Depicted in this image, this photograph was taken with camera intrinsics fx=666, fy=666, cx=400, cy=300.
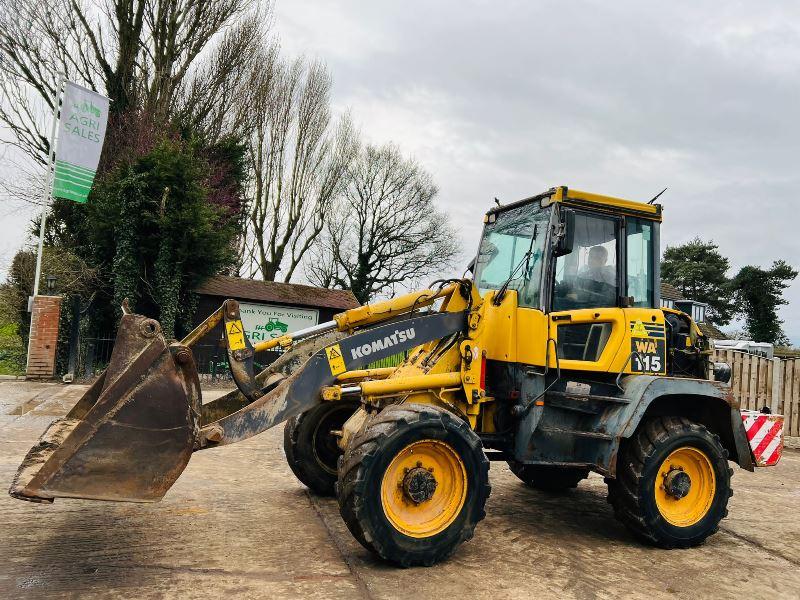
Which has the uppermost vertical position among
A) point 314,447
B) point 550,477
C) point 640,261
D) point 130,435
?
point 640,261

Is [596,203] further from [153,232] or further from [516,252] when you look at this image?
[153,232]

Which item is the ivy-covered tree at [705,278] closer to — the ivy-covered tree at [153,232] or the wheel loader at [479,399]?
the ivy-covered tree at [153,232]

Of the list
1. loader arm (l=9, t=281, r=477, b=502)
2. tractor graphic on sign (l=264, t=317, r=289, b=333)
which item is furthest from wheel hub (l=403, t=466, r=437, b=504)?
tractor graphic on sign (l=264, t=317, r=289, b=333)

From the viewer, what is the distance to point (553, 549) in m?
5.02

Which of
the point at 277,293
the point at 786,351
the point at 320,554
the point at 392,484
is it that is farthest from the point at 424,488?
the point at 786,351

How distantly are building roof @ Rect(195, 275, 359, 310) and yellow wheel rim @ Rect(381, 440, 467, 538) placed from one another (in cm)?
1691

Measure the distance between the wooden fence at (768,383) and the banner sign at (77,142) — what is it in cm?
1391

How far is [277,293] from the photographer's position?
23.3 metres

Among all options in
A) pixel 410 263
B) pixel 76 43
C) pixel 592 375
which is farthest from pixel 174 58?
pixel 592 375

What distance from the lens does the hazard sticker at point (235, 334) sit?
197 inches

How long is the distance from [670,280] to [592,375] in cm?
5097

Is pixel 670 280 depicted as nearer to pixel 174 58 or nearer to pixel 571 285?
pixel 174 58

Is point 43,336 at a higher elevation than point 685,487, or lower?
higher

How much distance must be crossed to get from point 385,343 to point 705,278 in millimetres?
51989
